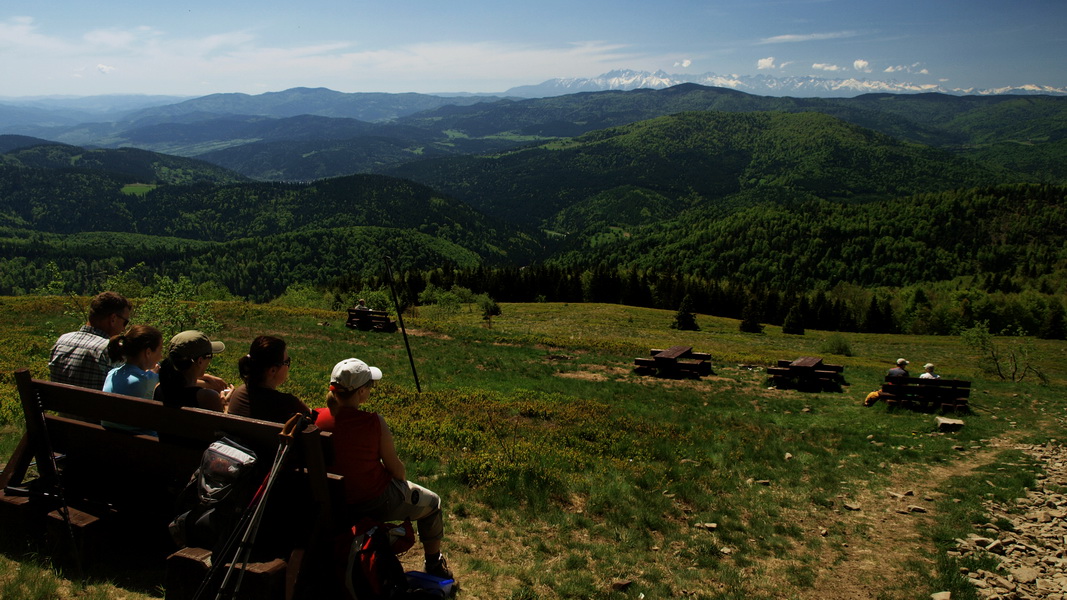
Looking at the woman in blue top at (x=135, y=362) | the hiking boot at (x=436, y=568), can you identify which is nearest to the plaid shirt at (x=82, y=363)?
the woman in blue top at (x=135, y=362)

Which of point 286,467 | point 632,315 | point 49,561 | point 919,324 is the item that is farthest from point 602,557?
point 919,324

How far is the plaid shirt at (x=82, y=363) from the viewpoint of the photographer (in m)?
6.09

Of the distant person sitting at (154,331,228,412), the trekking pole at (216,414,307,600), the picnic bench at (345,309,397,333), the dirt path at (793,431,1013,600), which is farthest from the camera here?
the picnic bench at (345,309,397,333)

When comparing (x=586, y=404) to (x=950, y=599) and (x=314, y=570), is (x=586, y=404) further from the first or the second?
(x=314, y=570)

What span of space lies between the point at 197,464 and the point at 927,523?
10672 mm

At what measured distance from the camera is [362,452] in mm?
4797

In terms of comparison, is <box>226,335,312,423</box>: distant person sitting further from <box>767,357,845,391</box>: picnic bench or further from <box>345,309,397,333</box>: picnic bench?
<box>345,309,397,333</box>: picnic bench

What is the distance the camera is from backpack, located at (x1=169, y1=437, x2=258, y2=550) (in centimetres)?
402

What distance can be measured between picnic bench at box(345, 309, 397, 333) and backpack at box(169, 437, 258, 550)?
27250 millimetres

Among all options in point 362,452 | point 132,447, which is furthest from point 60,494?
point 362,452

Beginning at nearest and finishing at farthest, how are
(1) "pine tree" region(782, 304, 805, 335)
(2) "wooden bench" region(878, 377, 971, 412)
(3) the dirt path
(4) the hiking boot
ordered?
(4) the hiking boot → (3) the dirt path → (2) "wooden bench" region(878, 377, 971, 412) → (1) "pine tree" region(782, 304, 805, 335)

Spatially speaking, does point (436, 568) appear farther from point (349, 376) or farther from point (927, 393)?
point (927, 393)

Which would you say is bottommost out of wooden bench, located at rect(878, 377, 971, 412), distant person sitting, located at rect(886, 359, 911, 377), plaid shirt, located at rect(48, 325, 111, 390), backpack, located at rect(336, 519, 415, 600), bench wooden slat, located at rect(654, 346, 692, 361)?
bench wooden slat, located at rect(654, 346, 692, 361)

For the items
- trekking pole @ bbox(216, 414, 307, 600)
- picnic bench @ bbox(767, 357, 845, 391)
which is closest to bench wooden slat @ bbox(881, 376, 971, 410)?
picnic bench @ bbox(767, 357, 845, 391)
